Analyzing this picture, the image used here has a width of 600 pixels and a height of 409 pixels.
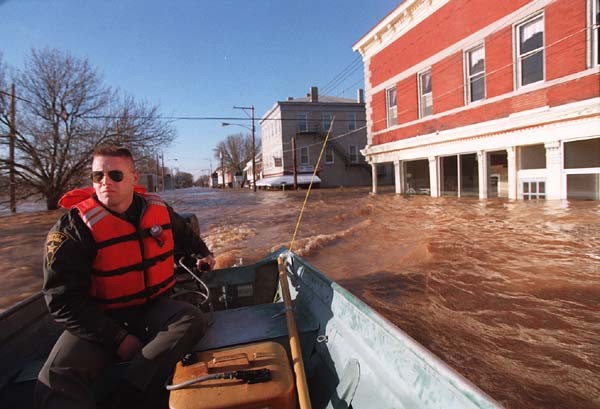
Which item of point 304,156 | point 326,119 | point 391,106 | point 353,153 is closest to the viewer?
point 391,106

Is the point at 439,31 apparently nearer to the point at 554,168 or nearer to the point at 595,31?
the point at 595,31

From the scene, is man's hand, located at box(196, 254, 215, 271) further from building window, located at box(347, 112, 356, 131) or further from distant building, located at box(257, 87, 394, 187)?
building window, located at box(347, 112, 356, 131)

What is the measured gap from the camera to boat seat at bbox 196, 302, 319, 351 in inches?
99.2

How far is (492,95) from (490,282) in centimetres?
952

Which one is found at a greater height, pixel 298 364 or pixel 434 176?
pixel 434 176

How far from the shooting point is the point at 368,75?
65.4 feet

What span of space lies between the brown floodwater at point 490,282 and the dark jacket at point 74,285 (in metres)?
2.59

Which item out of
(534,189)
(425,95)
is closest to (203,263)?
(534,189)

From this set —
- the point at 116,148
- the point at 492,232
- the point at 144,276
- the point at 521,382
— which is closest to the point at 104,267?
the point at 144,276

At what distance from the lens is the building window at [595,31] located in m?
8.98

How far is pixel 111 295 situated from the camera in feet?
7.42

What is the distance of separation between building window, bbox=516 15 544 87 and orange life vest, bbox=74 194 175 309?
1208 centimetres

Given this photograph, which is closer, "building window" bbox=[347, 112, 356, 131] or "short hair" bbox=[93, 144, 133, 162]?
"short hair" bbox=[93, 144, 133, 162]

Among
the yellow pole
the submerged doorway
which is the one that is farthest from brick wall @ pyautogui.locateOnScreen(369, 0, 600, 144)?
the yellow pole
